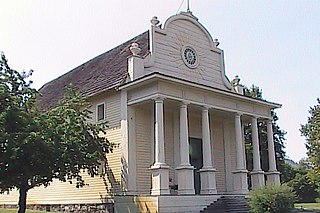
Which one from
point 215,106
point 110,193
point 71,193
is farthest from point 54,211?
point 215,106

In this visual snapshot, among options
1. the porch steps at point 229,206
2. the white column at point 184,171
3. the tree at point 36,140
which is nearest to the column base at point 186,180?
the white column at point 184,171

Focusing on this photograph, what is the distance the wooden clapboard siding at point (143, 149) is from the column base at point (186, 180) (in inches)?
73.0

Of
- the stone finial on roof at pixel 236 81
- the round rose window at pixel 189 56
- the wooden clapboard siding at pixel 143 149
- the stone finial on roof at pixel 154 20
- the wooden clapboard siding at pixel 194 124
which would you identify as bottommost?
the wooden clapboard siding at pixel 143 149

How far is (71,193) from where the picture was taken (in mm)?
22406

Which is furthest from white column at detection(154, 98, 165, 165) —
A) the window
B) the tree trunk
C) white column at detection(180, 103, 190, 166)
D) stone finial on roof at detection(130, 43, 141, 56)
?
the tree trunk

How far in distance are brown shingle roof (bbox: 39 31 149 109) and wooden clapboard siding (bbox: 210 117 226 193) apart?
241 inches

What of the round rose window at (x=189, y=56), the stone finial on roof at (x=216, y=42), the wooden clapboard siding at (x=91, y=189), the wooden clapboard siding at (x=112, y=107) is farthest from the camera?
the stone finial on roof at (x=216, y=42)

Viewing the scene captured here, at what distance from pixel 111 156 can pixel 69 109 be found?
3346 millimetres

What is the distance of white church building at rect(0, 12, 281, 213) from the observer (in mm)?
18109

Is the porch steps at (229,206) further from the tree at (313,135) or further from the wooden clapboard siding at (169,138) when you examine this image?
the tree at (313,135)

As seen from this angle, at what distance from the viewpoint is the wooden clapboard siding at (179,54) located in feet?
69.8

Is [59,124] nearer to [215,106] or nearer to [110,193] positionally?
[110,193]

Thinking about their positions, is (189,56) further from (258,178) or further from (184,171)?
(258,178)

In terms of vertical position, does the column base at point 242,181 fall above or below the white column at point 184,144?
below
